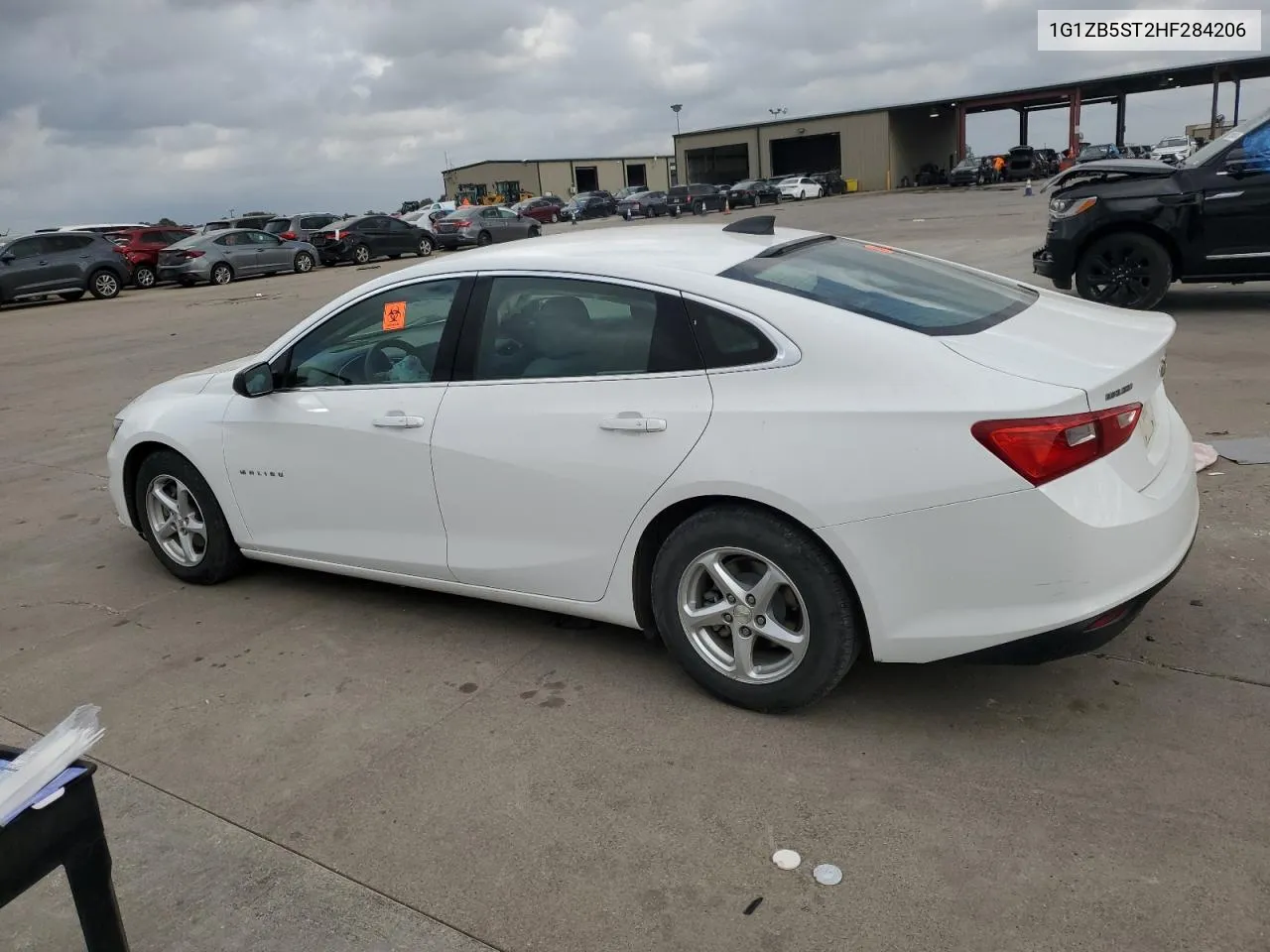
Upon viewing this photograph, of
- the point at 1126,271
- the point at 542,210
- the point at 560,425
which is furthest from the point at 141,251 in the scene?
the point at 560,425

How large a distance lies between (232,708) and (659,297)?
85.1 inches

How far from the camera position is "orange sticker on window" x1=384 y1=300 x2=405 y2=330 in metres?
4.20

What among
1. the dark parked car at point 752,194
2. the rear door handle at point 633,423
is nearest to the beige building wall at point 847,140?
the dark parked car at point 752,194

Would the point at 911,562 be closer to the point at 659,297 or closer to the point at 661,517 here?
the point at 661,517

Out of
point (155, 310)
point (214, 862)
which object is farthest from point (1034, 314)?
point (155, 310)

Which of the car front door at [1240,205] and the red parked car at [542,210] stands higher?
the red parked car at [542,210]

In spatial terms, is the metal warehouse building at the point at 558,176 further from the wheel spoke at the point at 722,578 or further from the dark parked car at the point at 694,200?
the wheel spoke at the point at 722,578

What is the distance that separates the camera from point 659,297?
11.5 ft

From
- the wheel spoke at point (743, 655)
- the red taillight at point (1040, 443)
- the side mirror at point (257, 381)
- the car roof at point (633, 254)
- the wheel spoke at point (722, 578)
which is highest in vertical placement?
the car roof at point (633, 254)

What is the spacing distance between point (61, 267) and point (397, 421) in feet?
78.3

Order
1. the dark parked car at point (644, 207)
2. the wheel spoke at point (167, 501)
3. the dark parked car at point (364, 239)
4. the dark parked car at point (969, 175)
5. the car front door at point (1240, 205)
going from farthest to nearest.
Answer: the dark parked car at point (969, 175)
the dark parked car at point (644, 207)
the dark parked car at point (364, 239)
the car front door at point (1240, 205)
the wheel spoke at point (167, 501)

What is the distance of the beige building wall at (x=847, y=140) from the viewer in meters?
66.2

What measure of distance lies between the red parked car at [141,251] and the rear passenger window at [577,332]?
88.7 feet

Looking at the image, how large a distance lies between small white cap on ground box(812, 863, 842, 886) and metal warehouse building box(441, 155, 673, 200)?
3138 inches
